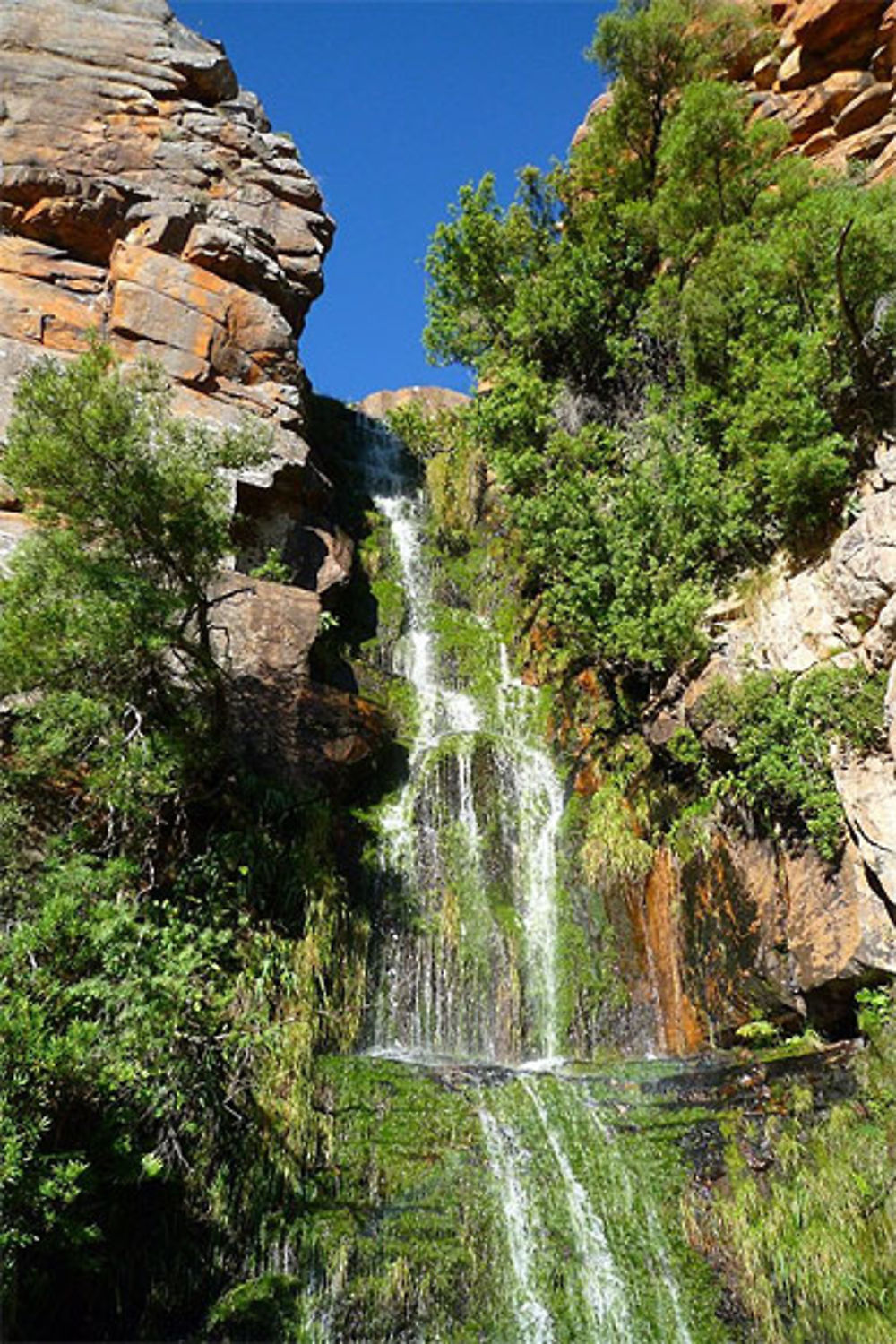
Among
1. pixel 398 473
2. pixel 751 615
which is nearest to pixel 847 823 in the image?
pixel 751 615

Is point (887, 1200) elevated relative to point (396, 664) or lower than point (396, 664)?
lower

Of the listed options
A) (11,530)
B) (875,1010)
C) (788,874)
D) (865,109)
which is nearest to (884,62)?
(865,109)

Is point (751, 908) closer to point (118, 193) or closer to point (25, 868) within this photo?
point (25, 868)

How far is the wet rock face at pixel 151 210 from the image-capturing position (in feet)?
45.2

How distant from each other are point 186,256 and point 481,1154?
1476 cm

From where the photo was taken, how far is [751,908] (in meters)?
9.16

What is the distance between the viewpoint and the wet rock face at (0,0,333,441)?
13773 mm

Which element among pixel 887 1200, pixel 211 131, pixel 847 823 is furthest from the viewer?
pixel 211 131

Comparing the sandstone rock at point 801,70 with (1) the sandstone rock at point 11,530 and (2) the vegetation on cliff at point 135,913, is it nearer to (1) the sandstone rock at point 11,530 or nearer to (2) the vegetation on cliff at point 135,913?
(2) the vegetation on cliff at point 135,913

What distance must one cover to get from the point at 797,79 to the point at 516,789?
17288 millimetres

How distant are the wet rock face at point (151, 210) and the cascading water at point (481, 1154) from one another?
8.26 metres


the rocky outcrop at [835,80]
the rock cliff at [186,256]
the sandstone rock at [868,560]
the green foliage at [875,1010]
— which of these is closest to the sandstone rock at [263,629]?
the rock cliff at [186,256]

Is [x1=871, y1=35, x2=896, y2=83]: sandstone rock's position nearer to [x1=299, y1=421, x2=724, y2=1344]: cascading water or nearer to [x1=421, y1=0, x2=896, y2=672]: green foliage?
[x1=421, y1=0, x2=896, y2=672]: green foliage

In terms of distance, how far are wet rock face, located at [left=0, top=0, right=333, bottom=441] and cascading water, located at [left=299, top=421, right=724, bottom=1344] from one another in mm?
8258
